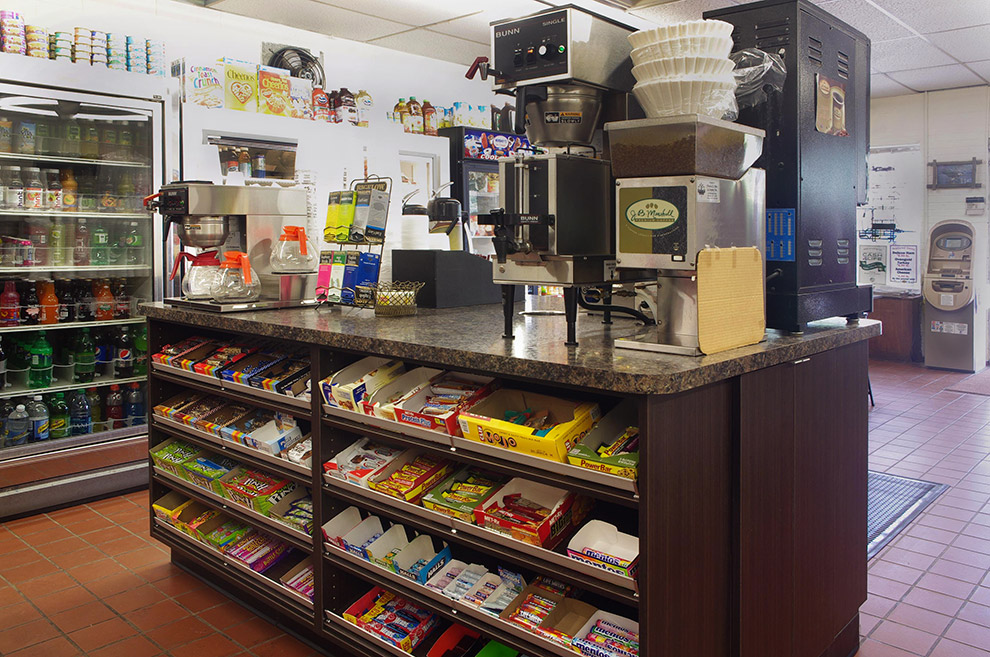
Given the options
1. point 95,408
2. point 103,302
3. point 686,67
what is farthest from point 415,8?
point 686,67

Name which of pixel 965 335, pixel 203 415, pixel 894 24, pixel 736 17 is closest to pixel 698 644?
pixel 736 17

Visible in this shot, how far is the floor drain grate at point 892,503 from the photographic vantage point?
3.71 meters

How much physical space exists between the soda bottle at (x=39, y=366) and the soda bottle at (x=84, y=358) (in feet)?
0.55

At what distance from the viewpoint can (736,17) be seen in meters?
2.38

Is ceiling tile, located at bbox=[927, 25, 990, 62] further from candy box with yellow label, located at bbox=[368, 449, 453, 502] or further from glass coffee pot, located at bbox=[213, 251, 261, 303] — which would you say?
candy box with yellow label, located at bbox=[368, 449, 453, 502]

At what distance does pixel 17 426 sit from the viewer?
4086mm

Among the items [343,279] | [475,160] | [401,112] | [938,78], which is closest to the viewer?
[343,279]

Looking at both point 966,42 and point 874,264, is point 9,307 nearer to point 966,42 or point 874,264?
point 966,42

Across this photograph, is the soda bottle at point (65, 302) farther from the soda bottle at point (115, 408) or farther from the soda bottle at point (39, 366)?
the soda bottle at point (115, 408)

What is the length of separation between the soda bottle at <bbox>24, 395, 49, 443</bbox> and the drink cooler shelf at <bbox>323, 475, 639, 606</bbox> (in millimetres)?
2518

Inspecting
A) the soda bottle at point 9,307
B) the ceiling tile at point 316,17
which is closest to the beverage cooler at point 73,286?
the soda bottle at point 9,307

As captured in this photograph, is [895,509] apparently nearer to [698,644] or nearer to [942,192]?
[698,644]

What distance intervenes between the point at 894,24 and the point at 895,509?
3.66 m

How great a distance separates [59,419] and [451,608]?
3.14 metres
